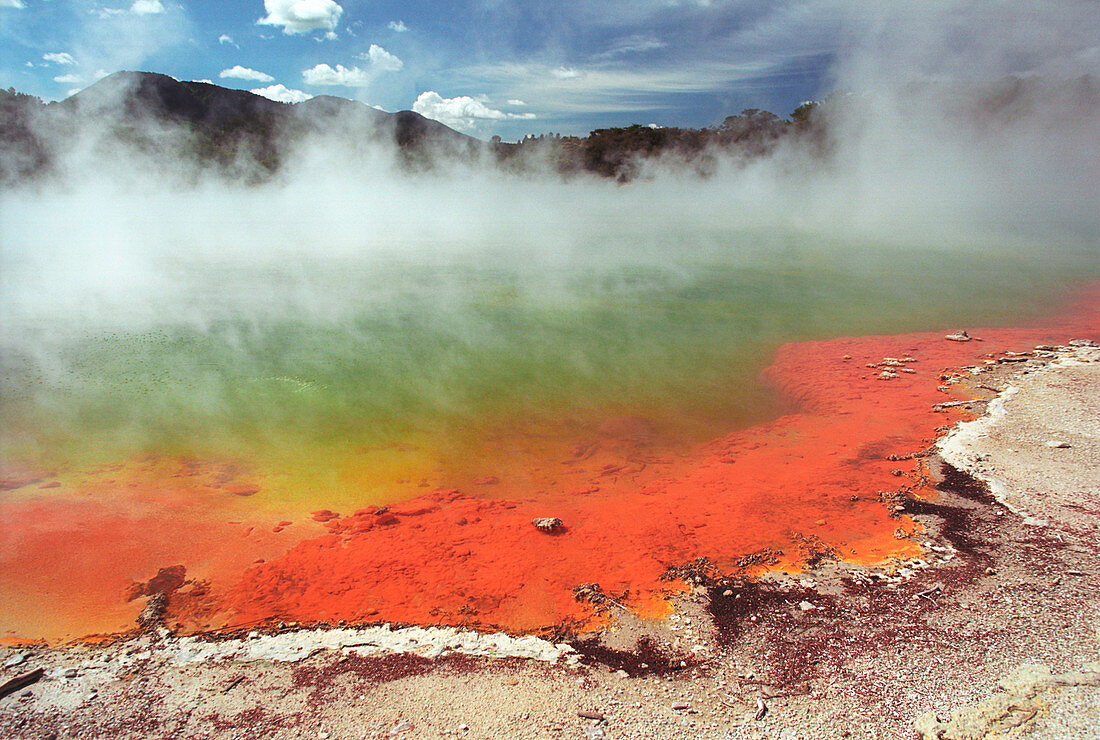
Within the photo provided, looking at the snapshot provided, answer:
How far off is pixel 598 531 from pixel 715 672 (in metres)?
1.54

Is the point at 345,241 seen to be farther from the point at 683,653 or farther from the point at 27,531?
the point at 683,653

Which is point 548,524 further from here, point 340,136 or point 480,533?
point 340,136

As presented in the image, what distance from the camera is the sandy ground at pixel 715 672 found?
2404 mm

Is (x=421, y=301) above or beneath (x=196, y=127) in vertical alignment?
beneath

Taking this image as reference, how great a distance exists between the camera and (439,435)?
5.93 meters

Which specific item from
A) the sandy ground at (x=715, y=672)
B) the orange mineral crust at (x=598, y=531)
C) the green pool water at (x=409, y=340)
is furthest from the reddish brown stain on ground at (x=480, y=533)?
the green pool water at (x=409, y=340)

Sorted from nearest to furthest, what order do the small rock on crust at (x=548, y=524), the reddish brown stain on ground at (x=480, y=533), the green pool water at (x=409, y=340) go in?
the reddish brown stain on ground at (x=480, y=533) < the small rock on crust at (x=548, y=524) < the green pool water at (x=409, y=340)

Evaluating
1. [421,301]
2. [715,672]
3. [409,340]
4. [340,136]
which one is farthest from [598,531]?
[340,136]

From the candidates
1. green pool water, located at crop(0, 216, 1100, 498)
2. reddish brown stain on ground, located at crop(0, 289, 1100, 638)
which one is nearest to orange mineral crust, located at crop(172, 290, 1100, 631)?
reddish brown stain on ground, located at crop(0, 289, 1100, 638)

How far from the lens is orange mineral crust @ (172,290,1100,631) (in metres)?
3.37

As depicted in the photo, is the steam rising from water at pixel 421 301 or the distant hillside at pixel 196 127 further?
the distant hillside at pixel 196 127

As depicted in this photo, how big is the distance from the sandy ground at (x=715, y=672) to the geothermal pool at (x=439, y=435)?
1.11 feet

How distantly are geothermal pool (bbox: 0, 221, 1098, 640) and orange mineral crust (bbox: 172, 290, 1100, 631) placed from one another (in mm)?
23

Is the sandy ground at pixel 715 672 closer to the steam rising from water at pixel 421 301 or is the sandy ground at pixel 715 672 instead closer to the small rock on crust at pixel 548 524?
the small rock on crust at pixel 548 524
